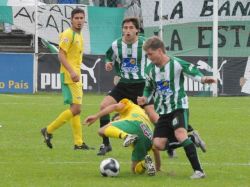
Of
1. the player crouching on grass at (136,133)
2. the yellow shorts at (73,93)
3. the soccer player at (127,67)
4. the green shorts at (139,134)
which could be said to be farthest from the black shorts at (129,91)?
the green shorts at (139,134)

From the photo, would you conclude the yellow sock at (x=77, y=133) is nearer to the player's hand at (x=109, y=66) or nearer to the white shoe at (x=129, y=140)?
the player's hand at (x=109, y=66)

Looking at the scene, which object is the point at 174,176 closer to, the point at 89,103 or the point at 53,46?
the point at 89,103

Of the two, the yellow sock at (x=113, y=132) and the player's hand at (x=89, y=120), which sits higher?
the player's hand at (x=89, y=120)

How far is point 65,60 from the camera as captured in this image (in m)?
12.3

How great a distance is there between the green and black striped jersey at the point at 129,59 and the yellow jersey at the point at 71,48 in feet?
2.70

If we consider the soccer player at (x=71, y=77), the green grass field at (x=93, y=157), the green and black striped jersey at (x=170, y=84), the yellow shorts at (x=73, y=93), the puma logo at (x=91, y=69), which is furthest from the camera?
the puma logo at (x=91, y=69)

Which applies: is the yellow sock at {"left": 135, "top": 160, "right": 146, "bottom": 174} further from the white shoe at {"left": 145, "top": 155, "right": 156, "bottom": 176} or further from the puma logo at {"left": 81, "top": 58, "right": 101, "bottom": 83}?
the puma logo at {"left": 81, "top": 58, "right": 101, "bottom": 83}

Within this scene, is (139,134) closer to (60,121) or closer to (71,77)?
(71,77)

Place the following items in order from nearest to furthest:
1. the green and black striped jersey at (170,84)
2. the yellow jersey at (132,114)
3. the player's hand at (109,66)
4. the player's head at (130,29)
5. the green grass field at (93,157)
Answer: the green grass field at (93,157)
the green and black striped jersey at (170,84)
the yellow jersey at (132,114)
the player's head at (130,29)
the player's hand at (109,66)

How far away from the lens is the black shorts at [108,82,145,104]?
11852 millimetres

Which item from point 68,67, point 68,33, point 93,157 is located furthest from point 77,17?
point 93,157

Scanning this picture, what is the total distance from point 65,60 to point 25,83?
14.7 m

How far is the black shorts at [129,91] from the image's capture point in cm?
1185

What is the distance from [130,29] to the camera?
1136cm
